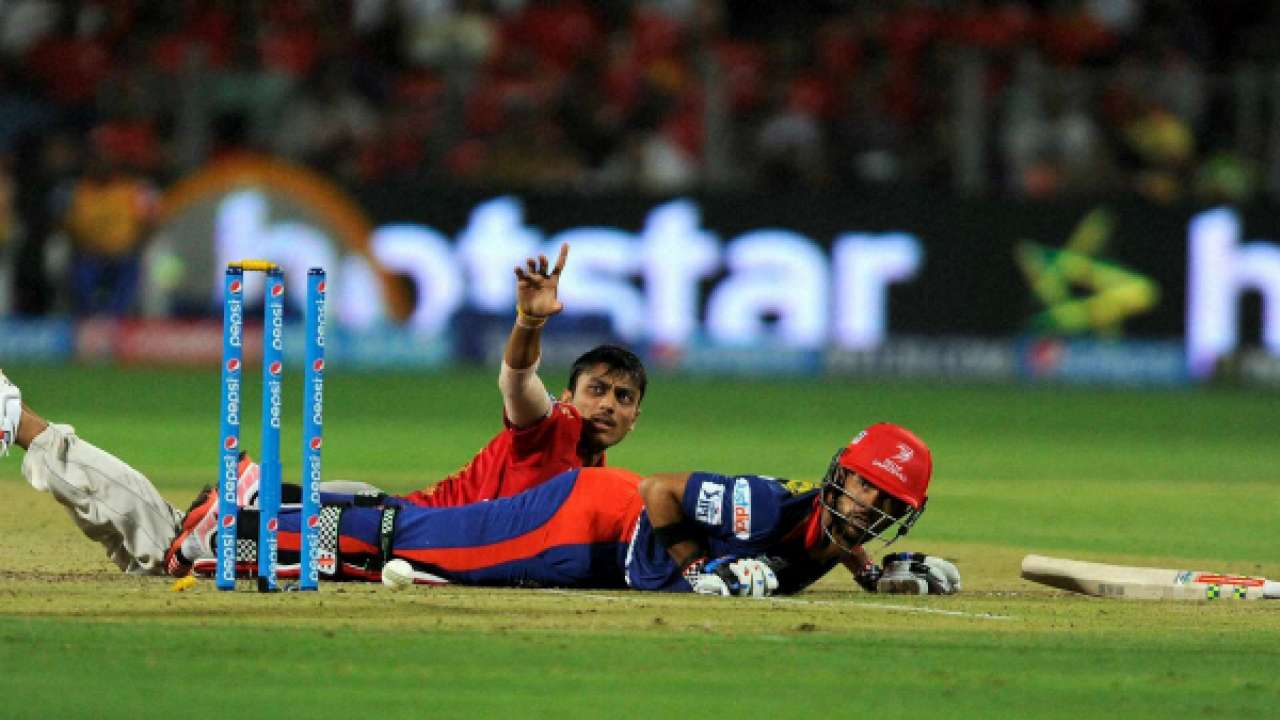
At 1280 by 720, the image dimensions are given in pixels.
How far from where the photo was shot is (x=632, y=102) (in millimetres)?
23797

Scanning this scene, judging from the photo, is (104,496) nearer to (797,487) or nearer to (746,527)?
(746,527)

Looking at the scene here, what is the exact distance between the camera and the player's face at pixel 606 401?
8898 millimetres

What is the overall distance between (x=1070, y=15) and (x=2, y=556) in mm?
17279

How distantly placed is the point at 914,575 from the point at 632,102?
15457 mm

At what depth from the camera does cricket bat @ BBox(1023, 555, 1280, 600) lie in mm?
8875

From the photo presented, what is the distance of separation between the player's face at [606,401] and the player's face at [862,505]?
1.18 meters

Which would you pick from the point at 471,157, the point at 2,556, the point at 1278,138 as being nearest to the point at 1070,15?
the point at 1278,138

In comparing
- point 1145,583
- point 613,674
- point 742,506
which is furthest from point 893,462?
point 613,674

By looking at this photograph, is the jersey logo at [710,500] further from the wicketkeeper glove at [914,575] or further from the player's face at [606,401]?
the wicketkeeper glove at [914,575]

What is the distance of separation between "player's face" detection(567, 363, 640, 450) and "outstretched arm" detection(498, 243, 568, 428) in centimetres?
32

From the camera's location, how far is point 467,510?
28.2 feet

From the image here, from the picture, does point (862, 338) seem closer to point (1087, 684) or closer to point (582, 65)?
point (582, 65)

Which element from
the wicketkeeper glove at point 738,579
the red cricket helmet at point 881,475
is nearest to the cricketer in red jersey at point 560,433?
the wicketkeeper glove at point 738,579

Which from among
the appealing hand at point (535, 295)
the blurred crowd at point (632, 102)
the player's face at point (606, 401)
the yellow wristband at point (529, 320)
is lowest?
the player's face at point (606, 401)
